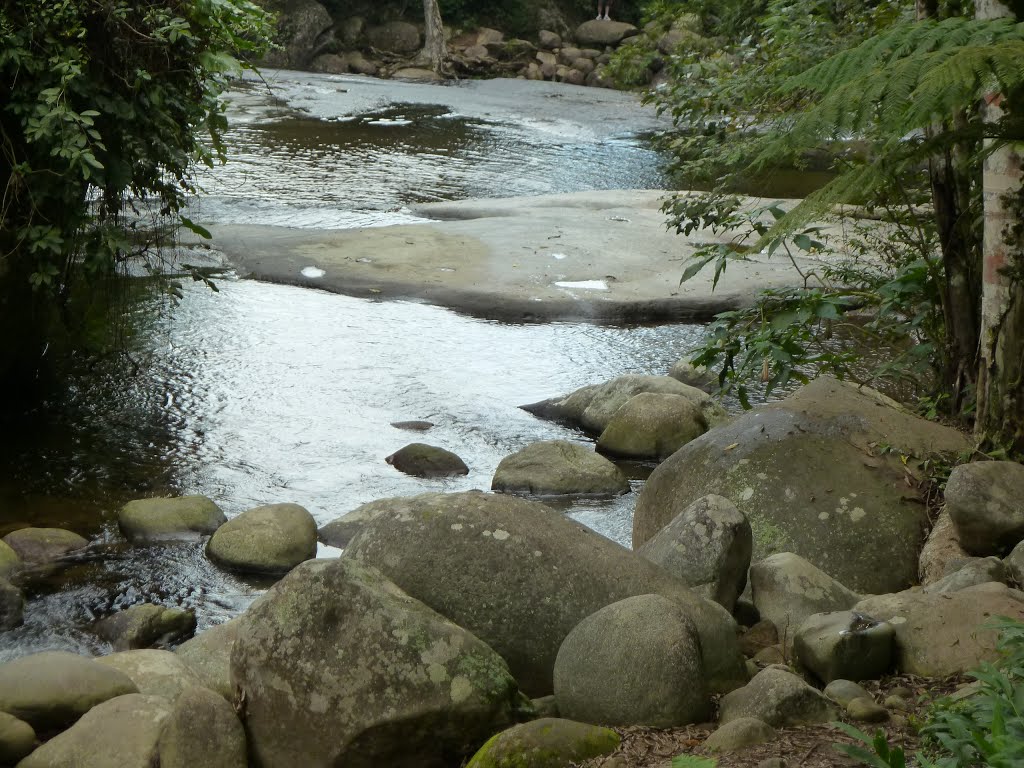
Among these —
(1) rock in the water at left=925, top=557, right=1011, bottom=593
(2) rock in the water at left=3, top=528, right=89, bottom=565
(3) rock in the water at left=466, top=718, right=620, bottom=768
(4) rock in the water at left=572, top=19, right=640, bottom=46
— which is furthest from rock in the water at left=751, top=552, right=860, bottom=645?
(4) rock in the water at left=572, top=19, right=640, bottom=46

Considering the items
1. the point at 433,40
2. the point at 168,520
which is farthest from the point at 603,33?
the point at 168,520

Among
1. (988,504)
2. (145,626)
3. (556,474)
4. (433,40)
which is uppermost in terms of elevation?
(433,40)

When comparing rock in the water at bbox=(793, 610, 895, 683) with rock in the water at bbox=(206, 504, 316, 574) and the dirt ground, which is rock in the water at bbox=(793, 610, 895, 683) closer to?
the dirt ground

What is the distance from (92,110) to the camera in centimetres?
596

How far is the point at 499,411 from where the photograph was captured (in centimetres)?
755

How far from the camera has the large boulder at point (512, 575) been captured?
143 inches

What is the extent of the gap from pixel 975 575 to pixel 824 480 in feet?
3.74

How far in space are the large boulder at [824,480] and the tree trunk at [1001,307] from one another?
0.31 meters

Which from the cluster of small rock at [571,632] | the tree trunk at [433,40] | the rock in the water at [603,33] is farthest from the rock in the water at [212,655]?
the rock in the water at [603,33]

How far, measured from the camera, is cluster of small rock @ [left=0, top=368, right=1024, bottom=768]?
3.12 metres

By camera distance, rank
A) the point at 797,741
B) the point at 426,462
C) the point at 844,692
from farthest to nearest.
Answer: the point at 426,462
the point at 844,692
the point at 797,741

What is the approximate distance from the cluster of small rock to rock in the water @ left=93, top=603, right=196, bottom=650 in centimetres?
1

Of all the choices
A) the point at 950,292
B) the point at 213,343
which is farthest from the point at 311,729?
the point at 213,343

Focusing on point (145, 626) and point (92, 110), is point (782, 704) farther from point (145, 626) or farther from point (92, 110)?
point (92, 110)
